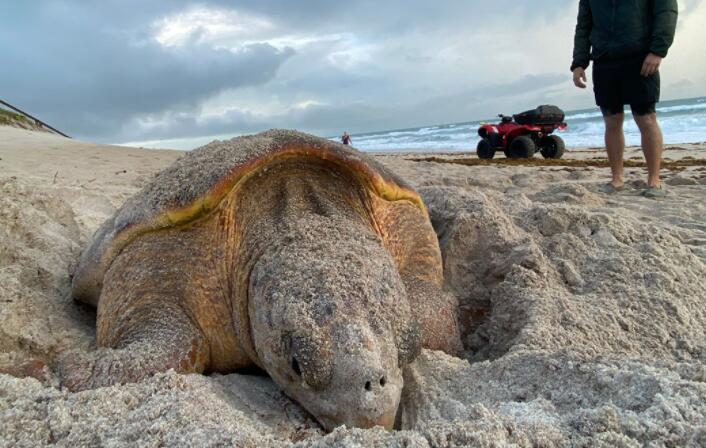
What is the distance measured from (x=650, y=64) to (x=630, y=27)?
426 millimetres

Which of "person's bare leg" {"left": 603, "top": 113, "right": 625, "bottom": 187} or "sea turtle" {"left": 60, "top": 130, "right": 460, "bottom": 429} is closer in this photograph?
"sea turtle" {"left": 60, "top": 130, "right": 460, "bottom": 429}

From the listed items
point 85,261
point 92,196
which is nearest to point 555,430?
point 85,261

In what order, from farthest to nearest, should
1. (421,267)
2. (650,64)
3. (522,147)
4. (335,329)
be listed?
(522,147), (650,64), (421,267), (335,329)

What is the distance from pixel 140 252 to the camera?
211 centimetres

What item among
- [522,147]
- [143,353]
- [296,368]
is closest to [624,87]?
[296,368]

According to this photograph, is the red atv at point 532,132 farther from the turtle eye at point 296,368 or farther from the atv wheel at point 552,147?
the turtle eye at point 296,368

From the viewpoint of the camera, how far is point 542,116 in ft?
36.6

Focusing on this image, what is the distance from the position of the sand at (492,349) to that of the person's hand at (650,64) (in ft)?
4.46

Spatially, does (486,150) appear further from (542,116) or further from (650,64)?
(650,64)

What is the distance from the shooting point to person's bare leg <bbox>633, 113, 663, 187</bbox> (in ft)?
16.3

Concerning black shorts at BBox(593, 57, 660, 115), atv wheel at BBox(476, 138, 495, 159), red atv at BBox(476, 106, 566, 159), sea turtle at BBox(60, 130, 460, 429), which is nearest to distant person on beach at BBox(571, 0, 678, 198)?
black shorts at BBox(593, 57, 660, 115)

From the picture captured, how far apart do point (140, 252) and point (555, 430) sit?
1725 mm

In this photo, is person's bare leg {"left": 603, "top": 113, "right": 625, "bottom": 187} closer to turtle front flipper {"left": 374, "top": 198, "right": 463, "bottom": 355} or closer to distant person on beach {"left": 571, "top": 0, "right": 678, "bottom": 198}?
distant person on beach {"left": 571, "top": 0, "right": 678, "bottom": 198}

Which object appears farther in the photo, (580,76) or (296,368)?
(580,76)
